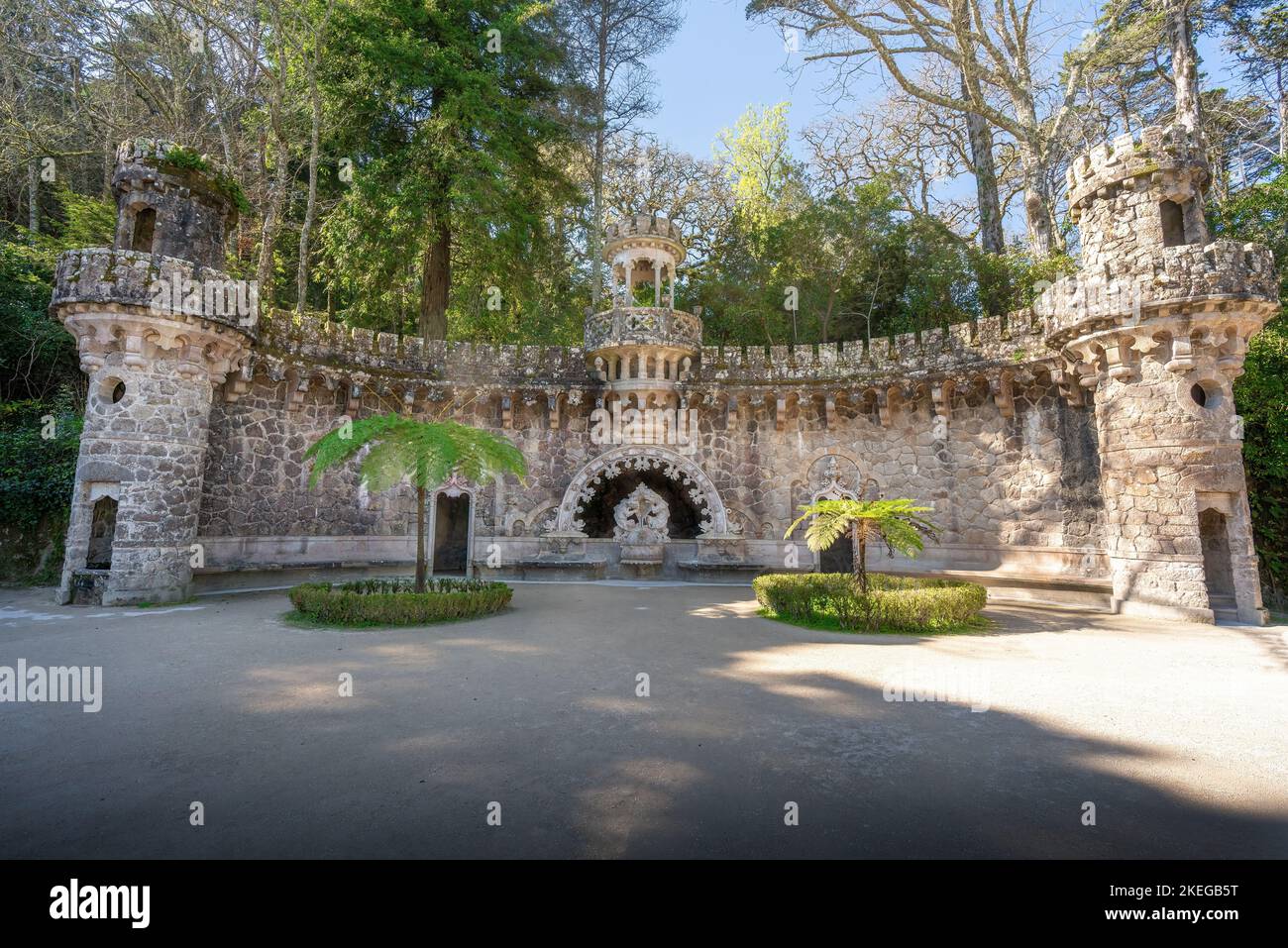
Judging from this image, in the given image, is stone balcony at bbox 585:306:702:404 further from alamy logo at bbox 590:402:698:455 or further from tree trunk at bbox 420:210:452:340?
tree trunk at bbox 420:210:452:340

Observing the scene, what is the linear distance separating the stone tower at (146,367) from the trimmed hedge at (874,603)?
39.6 ft

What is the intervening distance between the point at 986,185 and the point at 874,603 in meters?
18.6

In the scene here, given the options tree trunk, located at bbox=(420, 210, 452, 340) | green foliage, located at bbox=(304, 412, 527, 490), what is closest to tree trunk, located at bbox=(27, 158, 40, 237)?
tree trunk, located at bbox=(420, 210, 452, 340)

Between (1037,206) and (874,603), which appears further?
(1037,206)

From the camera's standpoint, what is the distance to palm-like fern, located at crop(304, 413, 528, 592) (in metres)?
10.3

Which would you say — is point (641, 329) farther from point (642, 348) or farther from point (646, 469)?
point (646, 469)

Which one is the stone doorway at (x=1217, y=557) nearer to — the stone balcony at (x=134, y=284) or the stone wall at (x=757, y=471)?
the stone wall at (x=757, y=471)

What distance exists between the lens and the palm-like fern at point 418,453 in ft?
33.8

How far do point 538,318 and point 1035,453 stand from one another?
16923 mm

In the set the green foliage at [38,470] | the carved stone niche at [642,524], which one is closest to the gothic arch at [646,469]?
the carved stone niche at [642,524]

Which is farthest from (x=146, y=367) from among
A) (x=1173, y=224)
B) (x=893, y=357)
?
(x=1173, y=224)

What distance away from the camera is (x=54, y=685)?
6.21 m
